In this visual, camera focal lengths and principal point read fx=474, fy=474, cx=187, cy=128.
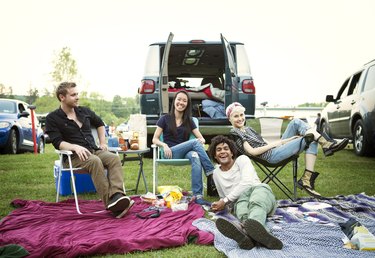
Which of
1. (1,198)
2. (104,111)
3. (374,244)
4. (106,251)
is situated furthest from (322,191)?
(104,111)

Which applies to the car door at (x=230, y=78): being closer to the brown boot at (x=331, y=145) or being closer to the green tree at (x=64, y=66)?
the brown boot at (x=331, y=145)

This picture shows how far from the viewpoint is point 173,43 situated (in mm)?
7055

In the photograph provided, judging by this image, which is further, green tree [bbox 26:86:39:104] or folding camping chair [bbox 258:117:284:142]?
green tree [bbox 26:86:39:104]

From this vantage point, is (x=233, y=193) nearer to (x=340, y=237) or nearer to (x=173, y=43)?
(x=340, y=237)

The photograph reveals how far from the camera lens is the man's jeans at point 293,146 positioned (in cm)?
438

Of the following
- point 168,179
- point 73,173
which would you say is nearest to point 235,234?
point 73,173

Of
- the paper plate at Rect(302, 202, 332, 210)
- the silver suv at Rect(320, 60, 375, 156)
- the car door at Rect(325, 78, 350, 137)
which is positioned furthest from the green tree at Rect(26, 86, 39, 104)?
the paper plate at Rect(302, 202, 332, 210)

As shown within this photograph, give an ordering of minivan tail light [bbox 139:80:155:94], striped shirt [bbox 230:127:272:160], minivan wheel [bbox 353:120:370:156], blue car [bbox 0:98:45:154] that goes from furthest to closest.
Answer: blue car [bbox 0:98:45:154] → minivan wheel [bbox 353:120:370:156] → minivan tail light [bbox 139:80:155:94] → striped shirt [bbox 230:127:272:160]

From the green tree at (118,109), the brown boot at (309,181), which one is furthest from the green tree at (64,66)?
the brown boot at (309,181)

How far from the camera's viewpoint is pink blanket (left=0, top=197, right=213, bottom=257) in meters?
2.96

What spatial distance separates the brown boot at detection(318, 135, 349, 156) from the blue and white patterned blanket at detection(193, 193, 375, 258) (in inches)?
18.8

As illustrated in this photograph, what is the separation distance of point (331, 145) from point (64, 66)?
25.8 m

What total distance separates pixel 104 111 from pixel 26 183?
56.9ft

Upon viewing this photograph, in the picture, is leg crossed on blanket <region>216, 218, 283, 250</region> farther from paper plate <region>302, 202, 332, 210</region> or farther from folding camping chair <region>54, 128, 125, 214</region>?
folding camping chair <region>54, 128, 125, 214</region>
